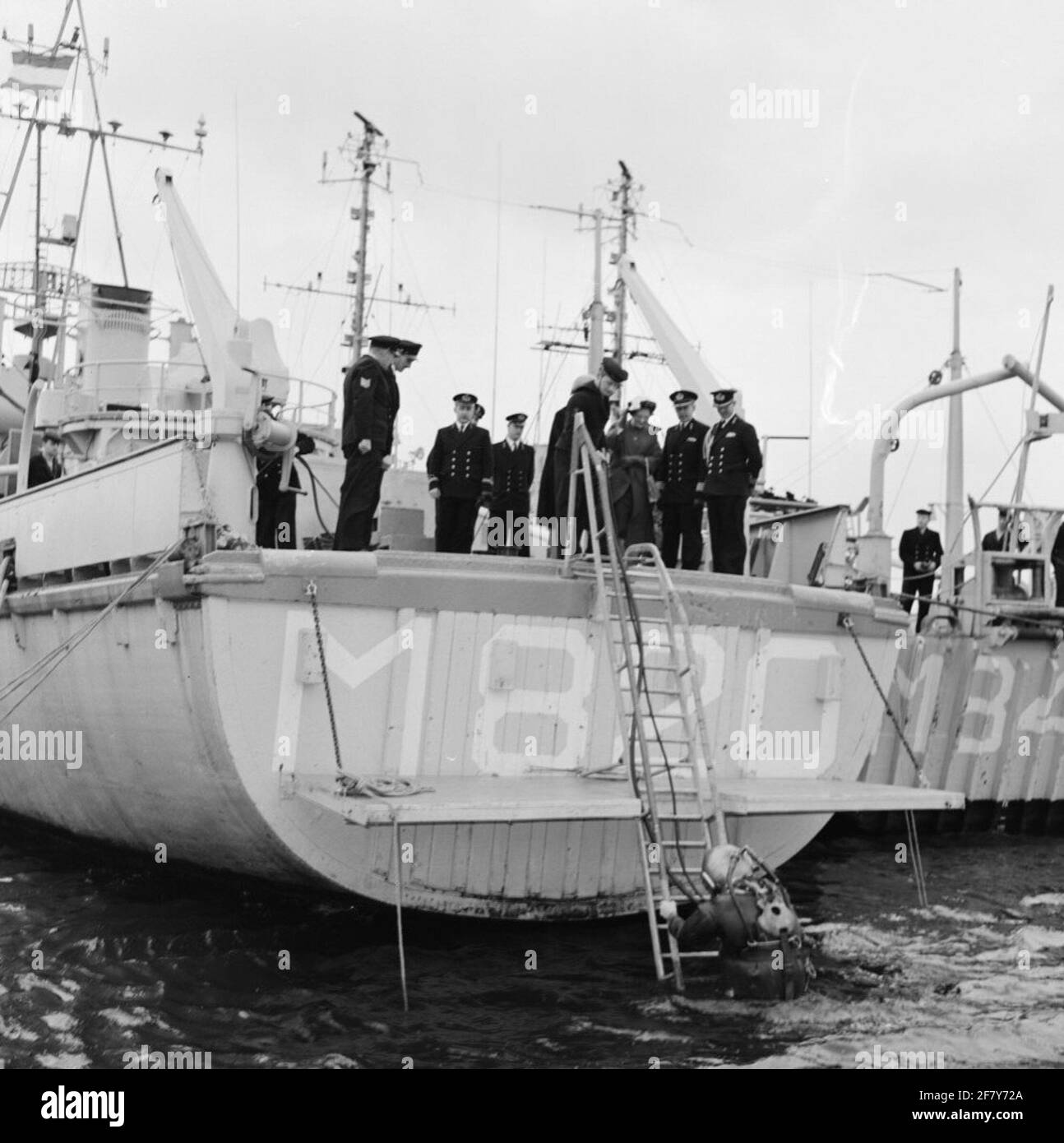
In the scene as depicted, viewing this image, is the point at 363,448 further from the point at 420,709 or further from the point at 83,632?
the point at 83,632

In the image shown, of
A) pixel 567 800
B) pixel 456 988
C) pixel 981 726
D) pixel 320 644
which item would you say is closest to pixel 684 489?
pixel 320 644

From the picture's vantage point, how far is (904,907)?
437 inches

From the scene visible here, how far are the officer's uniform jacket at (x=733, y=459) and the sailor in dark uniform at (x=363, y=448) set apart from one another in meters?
2.56

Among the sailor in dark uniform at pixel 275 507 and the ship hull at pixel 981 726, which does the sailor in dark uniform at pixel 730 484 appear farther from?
the ship hull at pixel 981 726

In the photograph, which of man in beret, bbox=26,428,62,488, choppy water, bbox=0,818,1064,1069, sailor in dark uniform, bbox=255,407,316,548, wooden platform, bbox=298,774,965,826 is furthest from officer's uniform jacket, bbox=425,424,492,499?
man in beret, bbox=26,428,62,488

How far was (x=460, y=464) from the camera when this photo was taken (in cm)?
1146

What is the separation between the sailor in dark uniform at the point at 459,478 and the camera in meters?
11.5

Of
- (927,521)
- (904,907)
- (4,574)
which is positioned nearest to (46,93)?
(4,574)

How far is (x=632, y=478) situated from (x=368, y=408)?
7.70 feet

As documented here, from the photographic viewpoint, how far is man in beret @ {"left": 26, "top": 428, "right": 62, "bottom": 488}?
14383 mm

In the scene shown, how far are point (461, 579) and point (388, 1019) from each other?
277cm

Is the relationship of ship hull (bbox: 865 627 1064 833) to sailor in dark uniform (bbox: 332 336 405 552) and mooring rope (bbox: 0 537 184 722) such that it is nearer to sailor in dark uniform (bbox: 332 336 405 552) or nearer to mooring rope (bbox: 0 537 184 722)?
sailor in dark uniform (bbox: 332 336 405 552)

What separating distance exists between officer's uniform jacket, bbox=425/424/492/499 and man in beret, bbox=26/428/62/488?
483 cm
